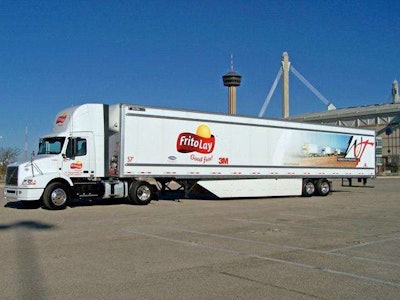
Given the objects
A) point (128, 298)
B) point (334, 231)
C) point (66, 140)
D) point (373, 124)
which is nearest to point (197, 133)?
point (66, 140)

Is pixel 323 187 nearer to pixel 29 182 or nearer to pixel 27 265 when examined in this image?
pixel 29 182

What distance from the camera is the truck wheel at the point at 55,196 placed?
59.7 feet

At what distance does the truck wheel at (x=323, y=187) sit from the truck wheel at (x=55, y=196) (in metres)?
14.7

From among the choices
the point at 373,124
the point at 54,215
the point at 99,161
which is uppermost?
the point at 373,124

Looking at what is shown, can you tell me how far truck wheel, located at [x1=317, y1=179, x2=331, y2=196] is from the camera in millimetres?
27688

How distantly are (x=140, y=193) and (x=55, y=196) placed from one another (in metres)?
3.66

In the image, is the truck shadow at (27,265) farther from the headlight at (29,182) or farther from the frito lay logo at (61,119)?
the frito lay logo at (61,119)

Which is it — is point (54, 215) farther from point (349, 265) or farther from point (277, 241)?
point (349, 265)

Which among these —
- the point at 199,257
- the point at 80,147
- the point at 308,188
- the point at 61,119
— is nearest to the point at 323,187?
the point at 308,188

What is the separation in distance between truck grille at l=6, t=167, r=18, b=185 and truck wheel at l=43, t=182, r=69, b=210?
4.08 ft

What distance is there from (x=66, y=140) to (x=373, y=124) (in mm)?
126600

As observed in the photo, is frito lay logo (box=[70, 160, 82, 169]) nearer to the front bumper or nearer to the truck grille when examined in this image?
the front bumper

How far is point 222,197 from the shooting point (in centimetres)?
2391

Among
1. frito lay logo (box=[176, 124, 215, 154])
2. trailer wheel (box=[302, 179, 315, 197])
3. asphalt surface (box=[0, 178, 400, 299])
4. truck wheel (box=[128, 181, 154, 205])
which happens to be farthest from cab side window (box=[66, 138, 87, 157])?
trailer wheel (box=[302, 179, 315, 197])
